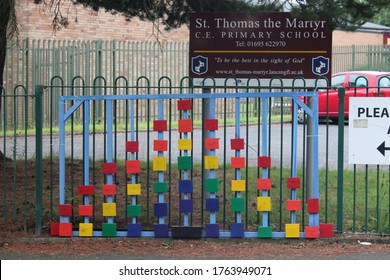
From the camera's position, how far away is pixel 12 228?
9094mm

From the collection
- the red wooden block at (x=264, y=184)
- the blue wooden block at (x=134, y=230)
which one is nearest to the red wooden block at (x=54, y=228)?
the blue wooden block at (x=134, y=230)

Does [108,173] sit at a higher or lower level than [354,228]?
higher

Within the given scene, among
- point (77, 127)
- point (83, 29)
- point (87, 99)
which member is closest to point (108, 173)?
point (87, 99)

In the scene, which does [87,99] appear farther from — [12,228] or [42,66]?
[42,66]

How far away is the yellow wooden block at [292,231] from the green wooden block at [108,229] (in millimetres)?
1870

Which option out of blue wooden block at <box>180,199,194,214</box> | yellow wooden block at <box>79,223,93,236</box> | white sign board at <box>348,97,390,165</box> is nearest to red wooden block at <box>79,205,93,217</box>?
yellow wooden block at <box>79,223,93,236</box>

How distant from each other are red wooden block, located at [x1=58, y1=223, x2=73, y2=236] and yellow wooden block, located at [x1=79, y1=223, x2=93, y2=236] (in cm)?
12

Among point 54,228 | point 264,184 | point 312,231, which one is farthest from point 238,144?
point 54,228

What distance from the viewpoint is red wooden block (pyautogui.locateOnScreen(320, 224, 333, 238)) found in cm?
858

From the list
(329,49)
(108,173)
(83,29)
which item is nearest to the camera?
(108,173)

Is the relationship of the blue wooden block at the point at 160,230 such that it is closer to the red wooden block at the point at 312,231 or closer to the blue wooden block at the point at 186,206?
the blue wooden block at the point at 186,206

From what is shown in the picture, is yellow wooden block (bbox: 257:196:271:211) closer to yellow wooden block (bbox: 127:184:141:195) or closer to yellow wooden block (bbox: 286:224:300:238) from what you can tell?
yellow wooden block (bbox: 286:224:300:238)

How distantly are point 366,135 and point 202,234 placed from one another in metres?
2.07

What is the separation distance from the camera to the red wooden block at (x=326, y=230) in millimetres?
8578
